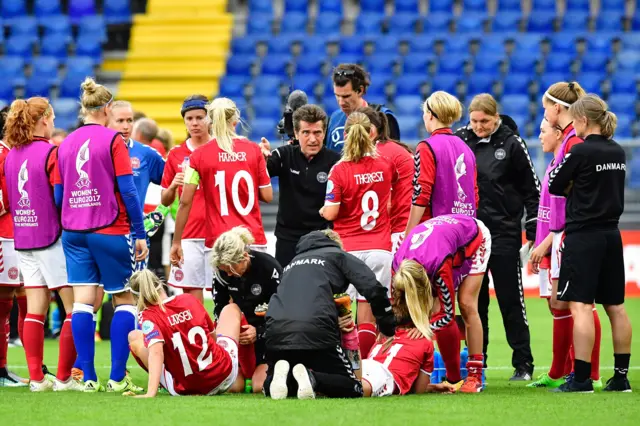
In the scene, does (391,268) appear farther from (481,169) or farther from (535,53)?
(535,53)

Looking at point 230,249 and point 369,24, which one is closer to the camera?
point 230,249

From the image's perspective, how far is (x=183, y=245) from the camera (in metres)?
9.45

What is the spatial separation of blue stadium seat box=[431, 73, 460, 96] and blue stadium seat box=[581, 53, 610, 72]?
7.48 ft

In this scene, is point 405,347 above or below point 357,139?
below

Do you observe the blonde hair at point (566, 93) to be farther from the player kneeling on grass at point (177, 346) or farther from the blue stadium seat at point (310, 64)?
the blue stadium seat at point (310, 64)

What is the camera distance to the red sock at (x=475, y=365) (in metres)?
8.16

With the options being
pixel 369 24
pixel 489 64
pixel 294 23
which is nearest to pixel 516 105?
pixel 489 64

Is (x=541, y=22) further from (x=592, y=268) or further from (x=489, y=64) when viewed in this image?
(x=592, y=268)

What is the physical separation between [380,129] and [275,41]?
43.8ft

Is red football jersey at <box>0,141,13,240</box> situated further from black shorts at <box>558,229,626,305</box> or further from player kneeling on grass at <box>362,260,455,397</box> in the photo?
black shorts at <box>558,229,626,305</box>

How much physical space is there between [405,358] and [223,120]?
2.33m

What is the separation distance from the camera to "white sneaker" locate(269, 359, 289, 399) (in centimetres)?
746

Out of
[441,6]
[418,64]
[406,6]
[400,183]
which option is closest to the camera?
[400,183]

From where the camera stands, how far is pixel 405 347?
7.86 metres
